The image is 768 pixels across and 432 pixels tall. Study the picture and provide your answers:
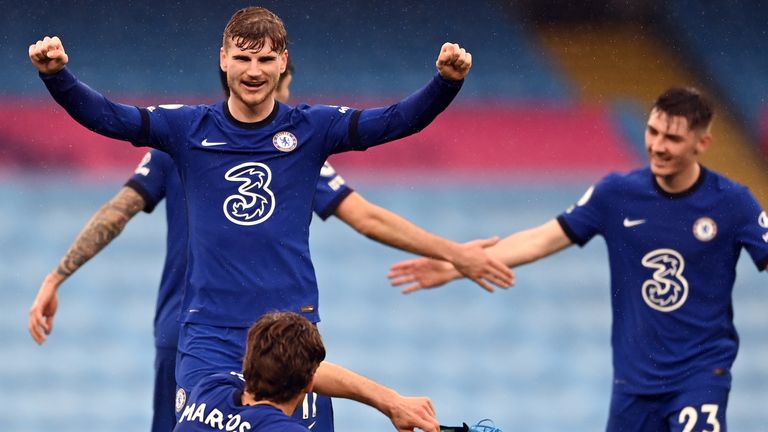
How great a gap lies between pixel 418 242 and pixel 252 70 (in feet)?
5.16

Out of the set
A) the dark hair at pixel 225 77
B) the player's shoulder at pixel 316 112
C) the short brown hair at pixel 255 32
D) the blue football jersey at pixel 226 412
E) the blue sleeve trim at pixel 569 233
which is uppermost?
the dark hair at pixel 225 77

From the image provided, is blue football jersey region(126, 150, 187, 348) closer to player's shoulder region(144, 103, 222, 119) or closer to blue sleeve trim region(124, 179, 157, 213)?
blue sleeve trim region(124, 179, 157, 213)

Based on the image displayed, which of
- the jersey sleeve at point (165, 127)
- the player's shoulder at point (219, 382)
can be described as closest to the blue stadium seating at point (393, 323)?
the jersey sleeve at point (165, 127)

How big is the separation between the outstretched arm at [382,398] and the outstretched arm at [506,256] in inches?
79.4

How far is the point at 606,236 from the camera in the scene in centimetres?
702

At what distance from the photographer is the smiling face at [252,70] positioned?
17.5 ft

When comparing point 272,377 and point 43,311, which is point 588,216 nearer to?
point 43,311

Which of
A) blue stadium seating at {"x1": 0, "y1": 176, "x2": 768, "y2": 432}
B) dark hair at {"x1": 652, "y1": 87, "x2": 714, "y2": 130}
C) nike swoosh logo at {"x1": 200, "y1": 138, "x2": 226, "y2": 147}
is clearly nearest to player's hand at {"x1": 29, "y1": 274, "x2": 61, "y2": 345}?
nike swoosh logo at {"x1": 200, "y1": 138, "x2": 226, "y2": 147}

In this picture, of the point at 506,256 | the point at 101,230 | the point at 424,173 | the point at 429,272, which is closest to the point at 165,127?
the point at 101,230

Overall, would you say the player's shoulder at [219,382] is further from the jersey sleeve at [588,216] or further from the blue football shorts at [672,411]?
the jersey sleeve at [588,216]

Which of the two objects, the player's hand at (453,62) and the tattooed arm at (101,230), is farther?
the tattooed arm at (101,230)

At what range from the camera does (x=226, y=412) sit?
454 centimetres

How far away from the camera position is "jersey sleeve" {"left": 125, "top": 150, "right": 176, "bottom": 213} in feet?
22.5

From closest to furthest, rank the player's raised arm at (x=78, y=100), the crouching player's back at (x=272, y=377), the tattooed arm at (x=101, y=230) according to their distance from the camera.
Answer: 1. the crouching player's back at (x=272, y=377)
2. the player's raised arm at (x=78, y=100)
3. the tattooed arm at (x=101, y=230)
